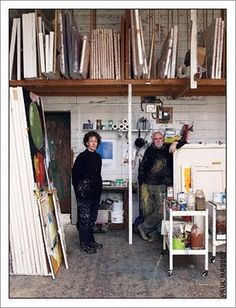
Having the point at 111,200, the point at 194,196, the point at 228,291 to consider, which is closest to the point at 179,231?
the point at 194,196

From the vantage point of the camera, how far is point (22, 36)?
14.2ft

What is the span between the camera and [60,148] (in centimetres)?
614

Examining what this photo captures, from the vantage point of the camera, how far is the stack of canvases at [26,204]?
3.46 meters

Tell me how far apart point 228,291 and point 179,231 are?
1.64 meters

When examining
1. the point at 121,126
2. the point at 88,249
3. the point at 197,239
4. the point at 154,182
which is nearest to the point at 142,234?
the point at 154,182

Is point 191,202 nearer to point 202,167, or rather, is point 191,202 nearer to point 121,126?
point 202,167

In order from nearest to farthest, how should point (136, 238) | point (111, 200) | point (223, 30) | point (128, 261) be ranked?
1. point (128, 261)
2. point (223, 30)
3. point (136, 238)
4. point (111, 200)

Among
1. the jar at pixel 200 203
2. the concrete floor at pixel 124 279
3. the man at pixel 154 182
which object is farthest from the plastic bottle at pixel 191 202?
the man at pixel 154 182

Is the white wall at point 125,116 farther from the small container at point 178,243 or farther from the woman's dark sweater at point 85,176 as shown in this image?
the small container at point 178,243

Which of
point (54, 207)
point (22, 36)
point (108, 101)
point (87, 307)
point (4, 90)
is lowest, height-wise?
point (87, 307)

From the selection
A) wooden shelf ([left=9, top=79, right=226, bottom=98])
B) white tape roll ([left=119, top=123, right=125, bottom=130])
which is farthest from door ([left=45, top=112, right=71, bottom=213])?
white tape roll ([left=119, top=123, right=125, bottom=130])

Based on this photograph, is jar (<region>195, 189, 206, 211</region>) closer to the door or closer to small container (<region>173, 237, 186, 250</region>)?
small container (<region>173, 237, 186, 250</region>)

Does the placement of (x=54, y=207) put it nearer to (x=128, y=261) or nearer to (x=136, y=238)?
(x=128, y=261)

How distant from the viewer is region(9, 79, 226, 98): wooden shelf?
14.6 feet
